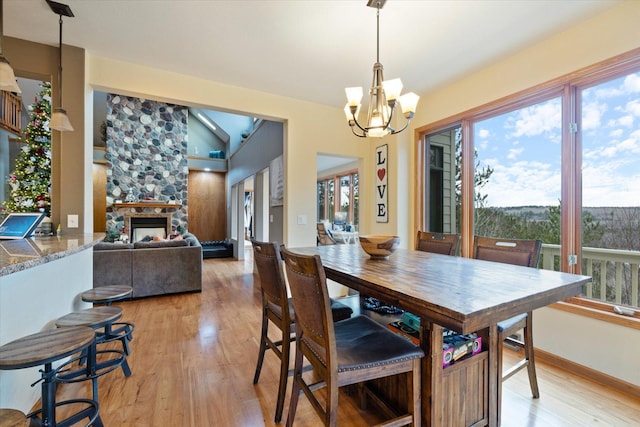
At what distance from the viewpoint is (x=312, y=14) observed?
2.14 metres

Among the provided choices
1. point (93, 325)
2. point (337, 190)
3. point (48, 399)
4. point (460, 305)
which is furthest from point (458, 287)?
point (337, 190)

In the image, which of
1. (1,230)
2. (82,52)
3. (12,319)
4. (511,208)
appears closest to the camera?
(12,319)

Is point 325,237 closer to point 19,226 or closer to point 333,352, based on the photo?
point 19,226

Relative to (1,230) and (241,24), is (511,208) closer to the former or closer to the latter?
(241,24)

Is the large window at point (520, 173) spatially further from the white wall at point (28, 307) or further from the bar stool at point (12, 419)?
the white wall at point (28, 307)

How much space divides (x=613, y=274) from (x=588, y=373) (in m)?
0.78

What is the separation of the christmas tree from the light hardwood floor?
2.19m

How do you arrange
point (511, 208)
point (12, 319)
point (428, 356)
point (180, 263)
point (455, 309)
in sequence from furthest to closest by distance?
1. point (180, 263)
2. point (511, 208)
3. point (12, 319)
4. point (428, 356)
5. point (455, 309)

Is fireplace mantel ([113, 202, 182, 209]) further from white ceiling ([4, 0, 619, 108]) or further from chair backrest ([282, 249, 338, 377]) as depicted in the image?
chair backrest ([282, 249, 338, 377])

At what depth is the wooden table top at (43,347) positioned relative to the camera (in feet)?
3.54

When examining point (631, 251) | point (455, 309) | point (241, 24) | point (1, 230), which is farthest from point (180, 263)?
point (631, 251)

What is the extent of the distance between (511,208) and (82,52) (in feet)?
15.0

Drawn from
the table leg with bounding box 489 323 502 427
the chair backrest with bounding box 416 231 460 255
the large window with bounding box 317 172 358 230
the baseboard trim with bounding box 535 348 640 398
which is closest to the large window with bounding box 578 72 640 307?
the baseboard trim with bounding box 535 348 640 398

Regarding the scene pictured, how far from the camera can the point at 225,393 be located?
6.08 feet
